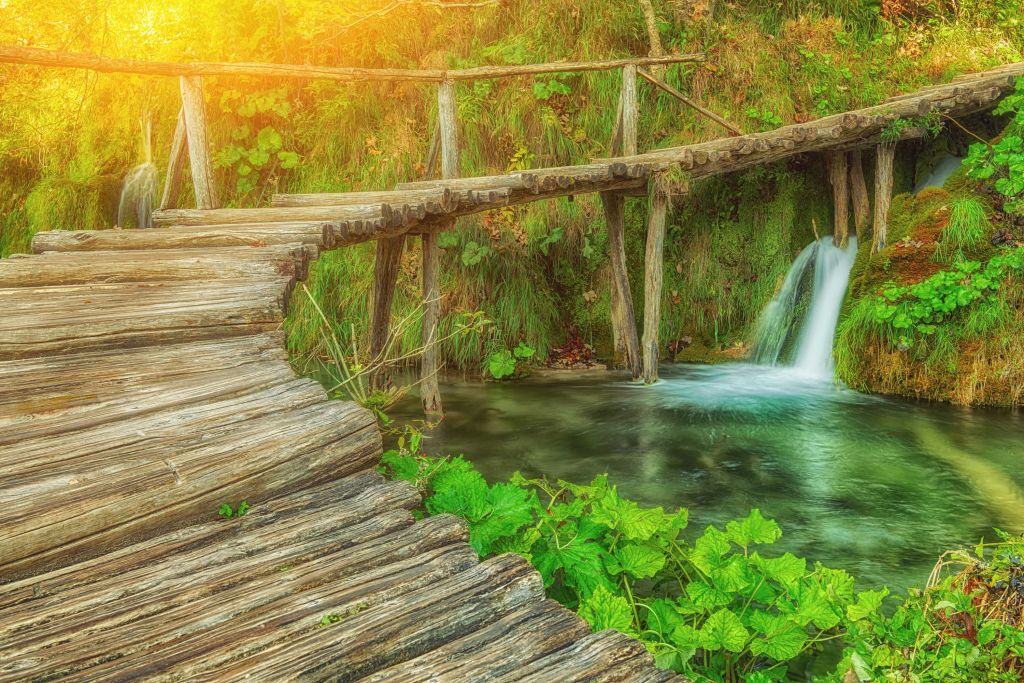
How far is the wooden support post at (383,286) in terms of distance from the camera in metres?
7.73

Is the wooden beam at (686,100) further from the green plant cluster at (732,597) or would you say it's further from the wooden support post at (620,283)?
the green plant cluster at (732,597)

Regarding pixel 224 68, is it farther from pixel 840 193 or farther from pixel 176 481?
pixel 840 193

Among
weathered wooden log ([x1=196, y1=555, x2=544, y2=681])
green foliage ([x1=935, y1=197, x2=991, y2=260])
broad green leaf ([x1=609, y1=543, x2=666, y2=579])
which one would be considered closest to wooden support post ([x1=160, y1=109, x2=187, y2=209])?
broad green leaf ([x1=609, y1=543, x2=666, y2=579])

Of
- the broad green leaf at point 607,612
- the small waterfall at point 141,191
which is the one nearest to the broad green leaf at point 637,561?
the broad green leaf at point 607,612

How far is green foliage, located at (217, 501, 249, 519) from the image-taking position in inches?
92.1

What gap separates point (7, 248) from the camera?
12.2m

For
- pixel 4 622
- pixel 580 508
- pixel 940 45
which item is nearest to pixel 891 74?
pixel 940 45

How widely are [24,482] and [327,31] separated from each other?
9.98 metres

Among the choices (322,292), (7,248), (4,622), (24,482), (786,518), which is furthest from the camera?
(7,248)

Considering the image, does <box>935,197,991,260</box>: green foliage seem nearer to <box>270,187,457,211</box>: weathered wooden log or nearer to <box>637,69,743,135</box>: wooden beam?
<box>637,69,743,135</box>: wooden beam

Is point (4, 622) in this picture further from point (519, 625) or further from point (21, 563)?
point (519, 625)

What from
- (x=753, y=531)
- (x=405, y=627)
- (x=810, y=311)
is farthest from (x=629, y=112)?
(x=405, y=627)

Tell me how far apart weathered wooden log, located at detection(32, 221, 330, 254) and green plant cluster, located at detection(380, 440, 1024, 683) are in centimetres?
168

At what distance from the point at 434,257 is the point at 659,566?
4.81m
